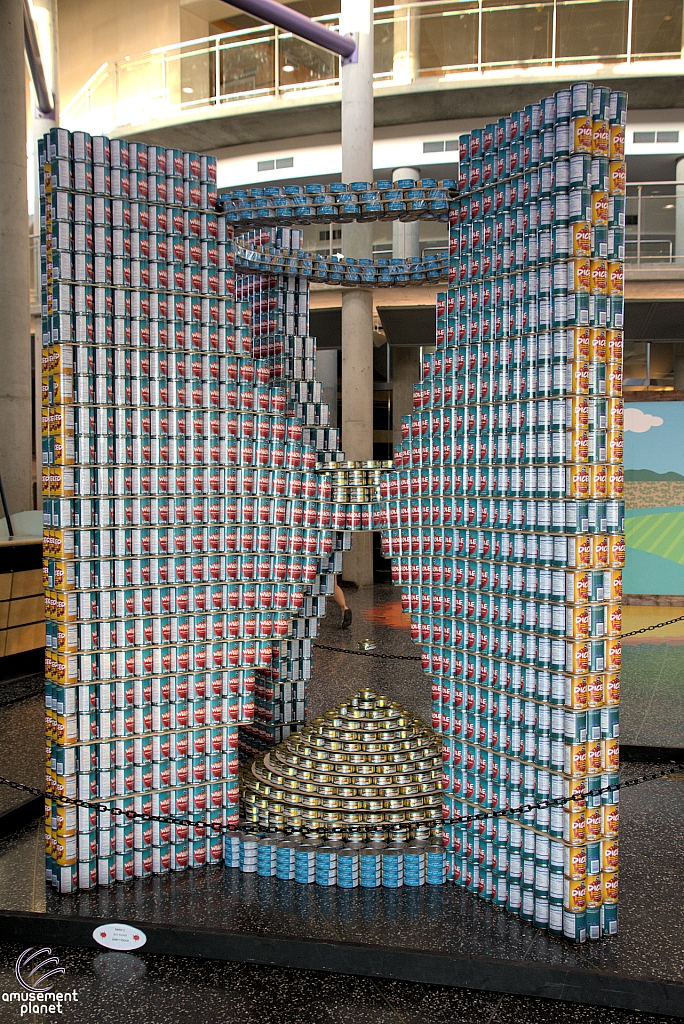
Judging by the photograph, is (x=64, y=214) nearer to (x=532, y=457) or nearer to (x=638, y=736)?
(x=532, y=457)

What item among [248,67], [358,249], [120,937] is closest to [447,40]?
[248,67]

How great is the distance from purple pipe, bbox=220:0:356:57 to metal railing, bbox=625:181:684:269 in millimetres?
5929

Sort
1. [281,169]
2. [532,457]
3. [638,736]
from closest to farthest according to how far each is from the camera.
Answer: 1. [532,457]
2. [638,736]
3. [281,169]

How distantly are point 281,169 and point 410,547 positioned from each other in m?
16.0

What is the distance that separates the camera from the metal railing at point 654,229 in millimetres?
16469

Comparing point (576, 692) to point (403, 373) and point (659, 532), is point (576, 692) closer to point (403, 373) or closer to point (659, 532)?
point (659, 532)

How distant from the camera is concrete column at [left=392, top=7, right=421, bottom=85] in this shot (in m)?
17.2

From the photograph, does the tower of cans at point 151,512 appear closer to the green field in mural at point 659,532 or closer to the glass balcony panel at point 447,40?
the green field in mural at point 659,532

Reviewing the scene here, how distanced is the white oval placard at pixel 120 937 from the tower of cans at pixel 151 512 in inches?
28.8

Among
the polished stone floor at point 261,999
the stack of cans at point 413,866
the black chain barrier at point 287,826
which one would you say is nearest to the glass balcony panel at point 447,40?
the black chain barrier at point 287,826

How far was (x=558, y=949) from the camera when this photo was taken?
4.76 meters

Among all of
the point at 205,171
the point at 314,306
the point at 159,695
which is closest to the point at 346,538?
the point at 159,695

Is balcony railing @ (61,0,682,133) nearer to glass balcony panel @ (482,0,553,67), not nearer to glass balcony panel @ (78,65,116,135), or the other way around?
glass balcony panel @ (482,0,553,67)

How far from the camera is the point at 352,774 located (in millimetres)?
6250
